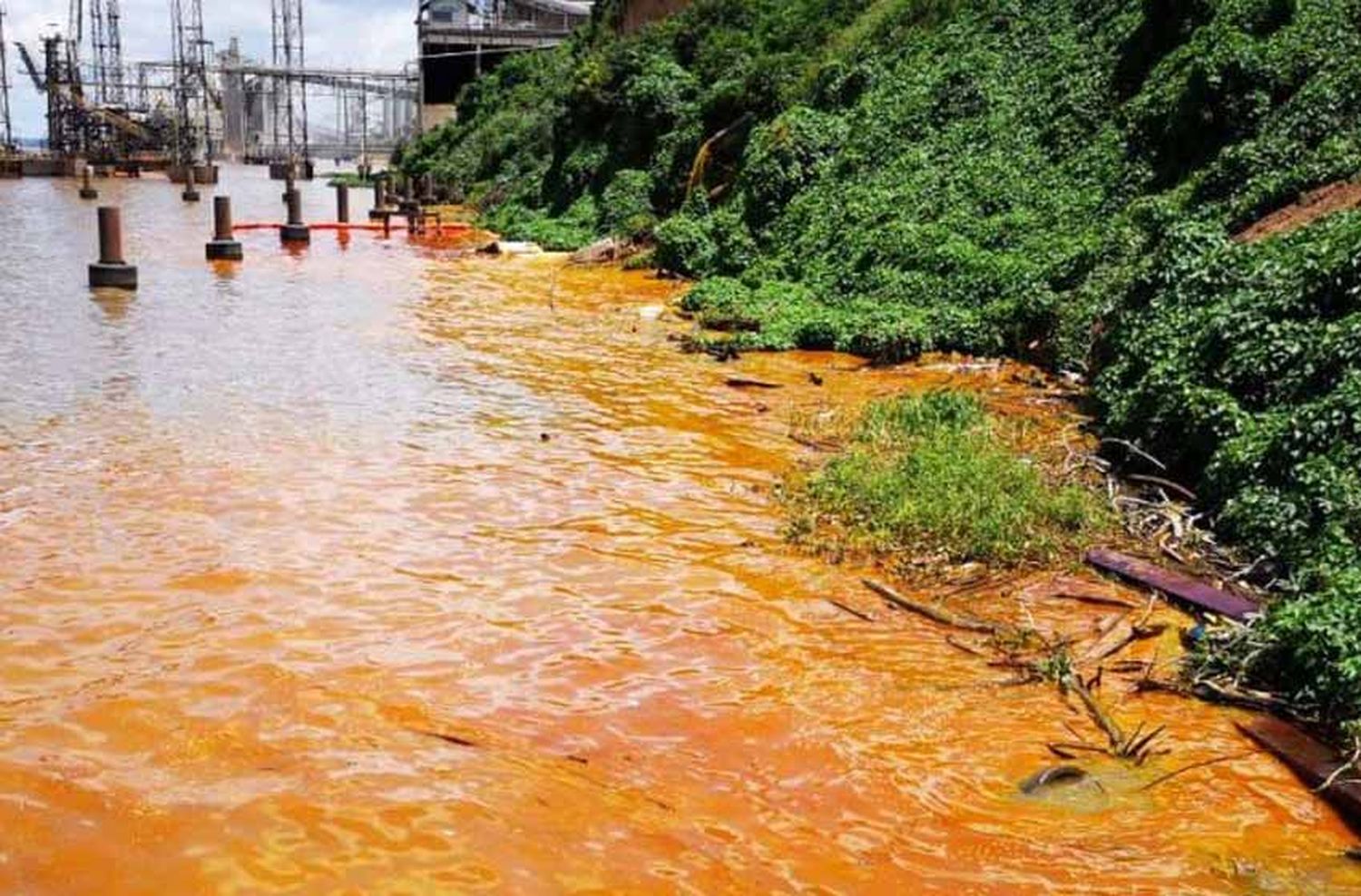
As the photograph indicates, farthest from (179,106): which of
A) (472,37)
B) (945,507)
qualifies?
(945,507)

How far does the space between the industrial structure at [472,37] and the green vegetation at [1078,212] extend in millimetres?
32819

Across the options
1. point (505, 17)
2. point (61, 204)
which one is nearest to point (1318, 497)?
point (61, 204)

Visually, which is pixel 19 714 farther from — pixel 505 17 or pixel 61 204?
pixel 505 17

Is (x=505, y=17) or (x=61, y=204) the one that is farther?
(x=505, y=17)

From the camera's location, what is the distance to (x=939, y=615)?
626 centimetres

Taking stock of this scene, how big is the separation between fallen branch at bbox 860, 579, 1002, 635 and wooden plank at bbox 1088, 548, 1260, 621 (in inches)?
44.5

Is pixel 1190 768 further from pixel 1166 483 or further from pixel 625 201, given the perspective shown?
pixel 625 201

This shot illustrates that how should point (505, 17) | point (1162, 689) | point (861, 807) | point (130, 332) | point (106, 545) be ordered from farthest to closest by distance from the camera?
1. point (505, 17)
2. point (130, 332)
3. point (106, 545)
4. point (1162, 689)
5. point (861, 807)

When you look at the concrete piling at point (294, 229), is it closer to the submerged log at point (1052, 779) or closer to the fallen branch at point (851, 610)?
the fallen branch at point (851, 610)

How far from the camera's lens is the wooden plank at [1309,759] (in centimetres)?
448

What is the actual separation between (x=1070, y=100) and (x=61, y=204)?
39011 mm

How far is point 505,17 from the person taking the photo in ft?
220

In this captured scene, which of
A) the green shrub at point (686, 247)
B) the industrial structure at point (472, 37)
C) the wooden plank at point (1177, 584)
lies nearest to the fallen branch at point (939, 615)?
the wooden plank at point (1177, 584)

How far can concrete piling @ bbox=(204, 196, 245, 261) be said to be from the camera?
23812 millimetres
